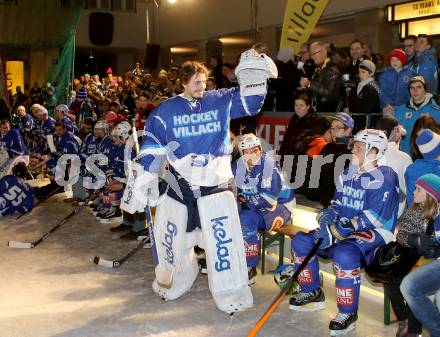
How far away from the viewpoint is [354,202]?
4.25 metres

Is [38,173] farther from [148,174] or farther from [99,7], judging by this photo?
[99,7]

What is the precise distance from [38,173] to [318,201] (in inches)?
250

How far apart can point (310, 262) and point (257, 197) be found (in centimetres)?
110

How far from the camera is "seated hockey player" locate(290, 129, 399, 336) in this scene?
4.04 m

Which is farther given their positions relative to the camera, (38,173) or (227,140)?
(38,173)

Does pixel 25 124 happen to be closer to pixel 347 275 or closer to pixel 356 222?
pixel 356 222

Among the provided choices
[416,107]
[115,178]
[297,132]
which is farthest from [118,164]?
[416,107]

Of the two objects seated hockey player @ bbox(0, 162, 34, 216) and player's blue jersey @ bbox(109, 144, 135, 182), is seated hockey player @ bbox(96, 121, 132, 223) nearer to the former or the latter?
player's blue jersey @ bbox(109, 144, 135, 182)

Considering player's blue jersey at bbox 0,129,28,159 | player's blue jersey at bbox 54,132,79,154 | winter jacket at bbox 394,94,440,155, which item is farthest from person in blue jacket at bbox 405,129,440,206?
player's blue jersey at bbox 0,129,28,159

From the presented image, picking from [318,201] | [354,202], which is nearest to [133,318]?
[354,202]

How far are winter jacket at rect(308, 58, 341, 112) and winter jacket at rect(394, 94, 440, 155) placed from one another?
0.88m

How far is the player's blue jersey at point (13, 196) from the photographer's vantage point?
8422 millimetres

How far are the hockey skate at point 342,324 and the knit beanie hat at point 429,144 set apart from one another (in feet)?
4.30

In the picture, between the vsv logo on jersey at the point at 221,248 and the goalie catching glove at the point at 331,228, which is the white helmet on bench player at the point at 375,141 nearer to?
the goalie catching glove at the point at 331,228
